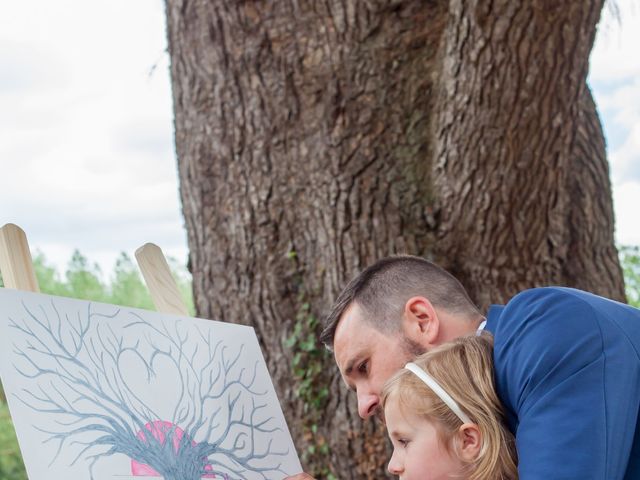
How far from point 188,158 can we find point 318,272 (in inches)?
28.7

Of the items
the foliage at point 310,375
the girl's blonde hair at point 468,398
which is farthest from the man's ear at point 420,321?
the foliage at point 310,375

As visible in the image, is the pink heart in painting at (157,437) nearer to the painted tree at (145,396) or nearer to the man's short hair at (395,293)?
the painted tree at (145,396)

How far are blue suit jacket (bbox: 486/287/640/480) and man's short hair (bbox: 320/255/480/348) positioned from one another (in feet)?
1.44

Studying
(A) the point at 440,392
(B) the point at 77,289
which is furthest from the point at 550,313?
(B) the point at 77,289

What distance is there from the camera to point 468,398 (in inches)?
67.1

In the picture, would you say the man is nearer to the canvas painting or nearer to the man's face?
the man's face

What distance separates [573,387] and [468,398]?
0.22 m

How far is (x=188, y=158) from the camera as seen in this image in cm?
358

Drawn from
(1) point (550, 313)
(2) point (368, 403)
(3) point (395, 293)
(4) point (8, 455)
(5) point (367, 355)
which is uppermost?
(1) point (550, 313)

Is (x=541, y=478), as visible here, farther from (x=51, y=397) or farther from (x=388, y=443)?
(x=388, y=443)

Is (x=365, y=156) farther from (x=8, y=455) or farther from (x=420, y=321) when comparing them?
(x=8, y=455)

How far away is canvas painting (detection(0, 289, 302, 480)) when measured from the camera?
5.78ft

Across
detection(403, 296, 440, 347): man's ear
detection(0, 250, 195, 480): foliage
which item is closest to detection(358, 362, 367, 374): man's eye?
detection(403, 296, 440, 347): man's ear

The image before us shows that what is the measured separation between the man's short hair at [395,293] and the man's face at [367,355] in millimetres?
26
